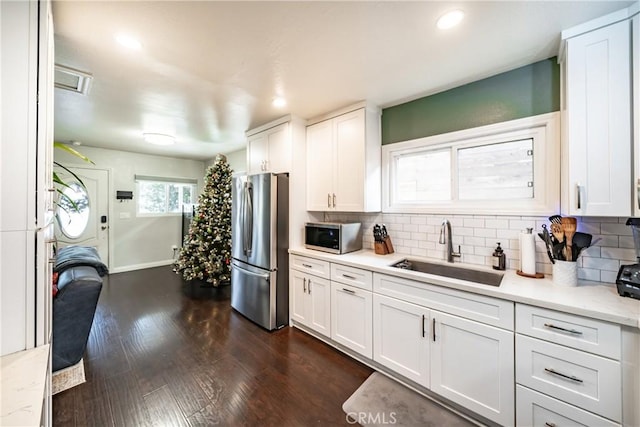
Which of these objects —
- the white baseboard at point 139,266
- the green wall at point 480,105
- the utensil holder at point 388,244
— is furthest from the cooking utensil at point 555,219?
the white baseboard at point 139,266

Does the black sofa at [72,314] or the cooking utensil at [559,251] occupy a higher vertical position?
the cooking utensil at [559,251]

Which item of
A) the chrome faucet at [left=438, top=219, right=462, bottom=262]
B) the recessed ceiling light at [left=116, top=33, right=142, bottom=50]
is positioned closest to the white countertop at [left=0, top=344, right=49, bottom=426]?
the recessed ceiling light at [left=116, top=33, right=142, bottom=50]

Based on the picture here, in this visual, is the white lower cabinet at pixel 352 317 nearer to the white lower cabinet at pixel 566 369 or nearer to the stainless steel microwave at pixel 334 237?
the stainless steel microwave at pixel 334 237

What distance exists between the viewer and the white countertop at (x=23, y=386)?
2.34 feet

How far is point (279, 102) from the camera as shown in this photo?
2.65 m

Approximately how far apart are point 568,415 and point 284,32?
263 centimetres

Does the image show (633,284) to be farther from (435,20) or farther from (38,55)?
(38,55)

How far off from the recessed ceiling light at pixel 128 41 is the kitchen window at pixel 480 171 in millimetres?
2205

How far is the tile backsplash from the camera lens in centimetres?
167

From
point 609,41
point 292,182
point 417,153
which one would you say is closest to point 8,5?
point 292,182

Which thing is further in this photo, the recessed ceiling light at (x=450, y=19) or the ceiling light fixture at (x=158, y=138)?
the ceiling light fixture at (x=158, y=138)

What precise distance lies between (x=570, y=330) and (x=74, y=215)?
6.70m

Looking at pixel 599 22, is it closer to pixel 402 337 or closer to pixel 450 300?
pixel 450 300

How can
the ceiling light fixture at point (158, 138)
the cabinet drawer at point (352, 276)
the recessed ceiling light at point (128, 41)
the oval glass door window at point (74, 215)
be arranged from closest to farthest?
the recessed ceiling light at point (128, 41), the cabinet drawer at point (352, 276), the ceiling light fixture at point (158, 138), the oval glass door window at point (74, 215)
